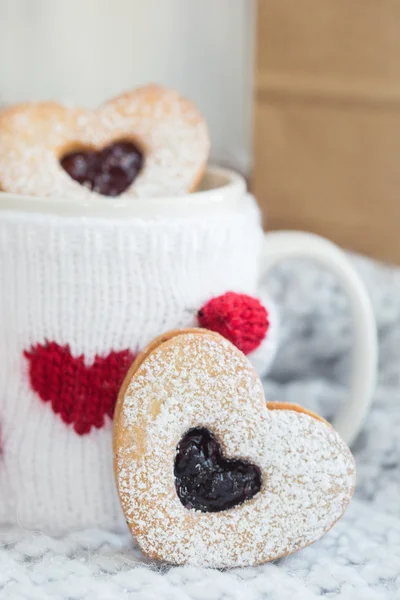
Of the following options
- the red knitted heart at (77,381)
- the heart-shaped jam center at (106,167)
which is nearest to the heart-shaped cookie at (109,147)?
the heart-shaped jam center at (106,167)

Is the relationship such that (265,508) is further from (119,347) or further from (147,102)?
(147,102)

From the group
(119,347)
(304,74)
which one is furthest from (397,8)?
(119,347)

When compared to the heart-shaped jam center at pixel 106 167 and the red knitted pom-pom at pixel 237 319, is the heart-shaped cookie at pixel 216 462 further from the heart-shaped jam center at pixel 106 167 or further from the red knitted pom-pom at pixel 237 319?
the heart-shaped jam center at pixel 106 167

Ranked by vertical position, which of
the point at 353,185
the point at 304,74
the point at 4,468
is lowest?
the point at 4,468

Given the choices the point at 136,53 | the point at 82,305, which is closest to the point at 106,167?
the point at 82,305

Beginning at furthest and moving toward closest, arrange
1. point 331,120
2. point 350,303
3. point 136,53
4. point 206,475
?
point 136,53, point 331,120, point 350,303, point 206,475

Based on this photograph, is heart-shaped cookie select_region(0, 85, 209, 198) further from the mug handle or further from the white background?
the white background

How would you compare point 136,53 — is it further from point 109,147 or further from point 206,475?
point 206,475
